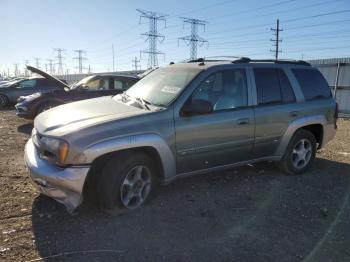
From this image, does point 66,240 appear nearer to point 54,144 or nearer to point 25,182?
point 54,144

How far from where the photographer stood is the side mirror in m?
4.70

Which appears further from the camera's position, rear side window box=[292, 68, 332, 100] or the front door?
rear side window box=[292, 68, 332, 100]

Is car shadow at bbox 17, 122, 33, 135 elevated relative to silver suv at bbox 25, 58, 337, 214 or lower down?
lower down

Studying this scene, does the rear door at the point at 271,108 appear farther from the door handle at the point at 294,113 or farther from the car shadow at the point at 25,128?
the car shadow at the point at 25,128

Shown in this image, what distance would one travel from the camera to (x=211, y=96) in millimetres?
5133

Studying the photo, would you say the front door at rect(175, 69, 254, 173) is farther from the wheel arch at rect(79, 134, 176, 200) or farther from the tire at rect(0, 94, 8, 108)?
the tire at rect(0, 94, 8, 108)

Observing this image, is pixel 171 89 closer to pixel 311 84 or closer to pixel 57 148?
pixel 57 148

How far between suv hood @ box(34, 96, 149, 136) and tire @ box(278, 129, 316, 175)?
2.80m

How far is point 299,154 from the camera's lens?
21.0ft

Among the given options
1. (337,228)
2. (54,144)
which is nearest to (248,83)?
(337,228)

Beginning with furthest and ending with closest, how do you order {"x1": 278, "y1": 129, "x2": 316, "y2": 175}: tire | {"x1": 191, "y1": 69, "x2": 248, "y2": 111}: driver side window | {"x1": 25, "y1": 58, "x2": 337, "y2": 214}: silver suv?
{"x1": 278, "y1": 129, "x2": 316, "y2": 175}: tire < {"x1": 191, "y1": 69, "x2": 248, "y2": 111}: driver side window < {"x1": 25, "y1": 58, "x2": 337, "y2": 214}: silver suv

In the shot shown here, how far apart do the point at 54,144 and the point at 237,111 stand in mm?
2511

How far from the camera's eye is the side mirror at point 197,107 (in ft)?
15.4

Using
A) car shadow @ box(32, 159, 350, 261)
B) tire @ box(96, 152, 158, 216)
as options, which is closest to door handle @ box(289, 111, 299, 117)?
car shadow @ box(32, 159, 350, 261)
